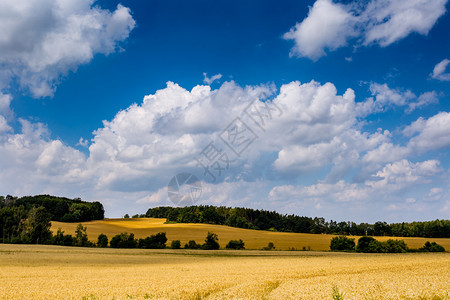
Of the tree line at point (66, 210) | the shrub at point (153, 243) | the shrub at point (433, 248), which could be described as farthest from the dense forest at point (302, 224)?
the shrub at point (153, 243)

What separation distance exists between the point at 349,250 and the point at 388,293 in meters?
68.0

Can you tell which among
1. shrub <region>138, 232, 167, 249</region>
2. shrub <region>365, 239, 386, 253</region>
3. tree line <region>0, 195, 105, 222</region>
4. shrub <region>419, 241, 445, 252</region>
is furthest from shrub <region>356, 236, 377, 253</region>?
tree line <region>0, 195, 105, 222</region>

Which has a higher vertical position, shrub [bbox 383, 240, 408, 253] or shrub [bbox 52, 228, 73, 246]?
shrub [bbox 52, 228, 73, 246]

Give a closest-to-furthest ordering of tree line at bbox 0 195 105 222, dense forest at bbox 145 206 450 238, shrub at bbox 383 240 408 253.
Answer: shrub at bbox 383 240 408 253 → dense forest at bbox 145 206 450 238 → tree line at bbox 0 195 105 222

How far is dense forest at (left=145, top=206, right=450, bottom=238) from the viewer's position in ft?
402

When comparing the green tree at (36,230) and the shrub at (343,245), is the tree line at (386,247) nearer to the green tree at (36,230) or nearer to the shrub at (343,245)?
the shrub at (343,245)

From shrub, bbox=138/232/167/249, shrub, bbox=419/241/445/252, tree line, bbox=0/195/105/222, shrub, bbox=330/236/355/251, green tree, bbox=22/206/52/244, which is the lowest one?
shrub, bbox=419/241/445/252

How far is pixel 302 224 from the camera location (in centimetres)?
14362

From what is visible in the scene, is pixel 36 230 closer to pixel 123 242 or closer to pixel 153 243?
pixel 123 242

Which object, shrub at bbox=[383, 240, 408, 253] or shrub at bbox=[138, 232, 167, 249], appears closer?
shrub at bbox=[383, 240, 408, 253]

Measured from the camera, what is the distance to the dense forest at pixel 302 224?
123 metres

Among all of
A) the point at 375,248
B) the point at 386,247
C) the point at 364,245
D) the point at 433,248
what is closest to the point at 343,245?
the point at 364,245

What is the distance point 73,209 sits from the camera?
132m

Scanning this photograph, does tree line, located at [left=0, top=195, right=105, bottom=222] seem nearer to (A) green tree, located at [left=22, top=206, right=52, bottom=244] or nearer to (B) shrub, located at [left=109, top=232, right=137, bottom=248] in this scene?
(A) green tree, located at [left=22, top=206, right=52, bottom=244]
